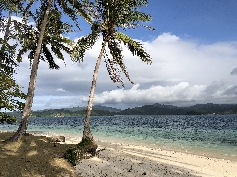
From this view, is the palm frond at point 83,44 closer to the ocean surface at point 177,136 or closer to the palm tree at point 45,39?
the palm tree at point 45,39

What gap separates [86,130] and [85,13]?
9.24 m

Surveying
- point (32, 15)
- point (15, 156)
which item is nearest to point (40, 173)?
point (15, 156)

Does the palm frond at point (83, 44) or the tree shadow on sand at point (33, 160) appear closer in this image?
the tree shadow on sand at point (33, 160)

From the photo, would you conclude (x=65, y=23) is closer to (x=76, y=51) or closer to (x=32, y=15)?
(x=32, y=15)

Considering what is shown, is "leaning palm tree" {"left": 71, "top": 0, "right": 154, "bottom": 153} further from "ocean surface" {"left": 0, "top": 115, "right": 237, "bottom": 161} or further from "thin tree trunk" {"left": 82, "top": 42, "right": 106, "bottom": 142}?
"ocean surface" {"left": 0, "top": 115, "right": 237, "bottom": 161}

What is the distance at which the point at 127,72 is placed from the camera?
56.8 ft

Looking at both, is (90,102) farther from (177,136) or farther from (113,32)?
(177,136)

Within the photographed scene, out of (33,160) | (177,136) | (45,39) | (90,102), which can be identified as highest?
(45,39)

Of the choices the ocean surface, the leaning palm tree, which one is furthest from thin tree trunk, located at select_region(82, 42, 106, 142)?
the ocean surface

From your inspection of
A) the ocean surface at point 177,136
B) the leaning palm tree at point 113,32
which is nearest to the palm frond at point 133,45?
the leaning palm tree at point 113,32

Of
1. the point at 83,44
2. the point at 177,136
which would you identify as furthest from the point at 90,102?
the point at 177,136

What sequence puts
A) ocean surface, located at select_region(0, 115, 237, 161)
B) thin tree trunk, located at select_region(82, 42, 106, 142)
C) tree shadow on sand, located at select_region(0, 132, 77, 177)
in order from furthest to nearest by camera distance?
ocean surface, located at select_region(0, 115, 237, 161) → thin tree trunk, located at select_region(82, 42, 106, 142) → tree shadow on sand, located at select_region(0, 132, 77, 177)

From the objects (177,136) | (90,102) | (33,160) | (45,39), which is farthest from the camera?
(177,136)

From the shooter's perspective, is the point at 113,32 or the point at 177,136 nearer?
the point at 113,32
